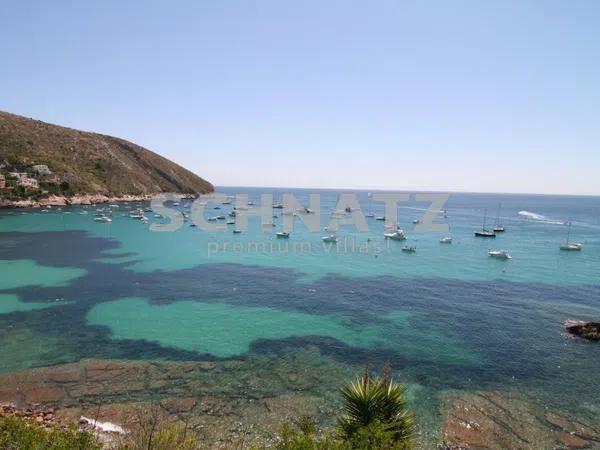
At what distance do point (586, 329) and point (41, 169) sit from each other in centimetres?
11157

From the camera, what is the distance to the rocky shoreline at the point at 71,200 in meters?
88.0

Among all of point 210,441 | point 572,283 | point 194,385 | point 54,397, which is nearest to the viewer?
point 210,441

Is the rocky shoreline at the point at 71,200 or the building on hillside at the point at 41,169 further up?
the building on hillside at the point at 41,169

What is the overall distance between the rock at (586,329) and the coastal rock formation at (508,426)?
1166 centimetres

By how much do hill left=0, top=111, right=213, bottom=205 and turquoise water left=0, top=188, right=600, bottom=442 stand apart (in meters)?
40.7

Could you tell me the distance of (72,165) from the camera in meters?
110

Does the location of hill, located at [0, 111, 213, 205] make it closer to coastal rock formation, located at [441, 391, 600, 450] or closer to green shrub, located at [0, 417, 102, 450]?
green shrub, located at [0, 417, 102, 450]

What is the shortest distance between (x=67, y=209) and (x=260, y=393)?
3638 inches

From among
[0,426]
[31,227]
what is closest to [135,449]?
[0,426]

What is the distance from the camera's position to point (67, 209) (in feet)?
303

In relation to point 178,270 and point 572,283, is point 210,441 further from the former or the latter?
point 572,283

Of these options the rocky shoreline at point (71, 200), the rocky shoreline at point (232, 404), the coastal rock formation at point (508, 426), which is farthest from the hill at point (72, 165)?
the coastal rock formation at point (508, 426)

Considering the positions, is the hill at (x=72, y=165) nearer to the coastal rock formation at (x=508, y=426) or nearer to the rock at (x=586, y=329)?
the coastal rock formation at (x=508, y=426)

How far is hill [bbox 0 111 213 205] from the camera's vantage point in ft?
309
